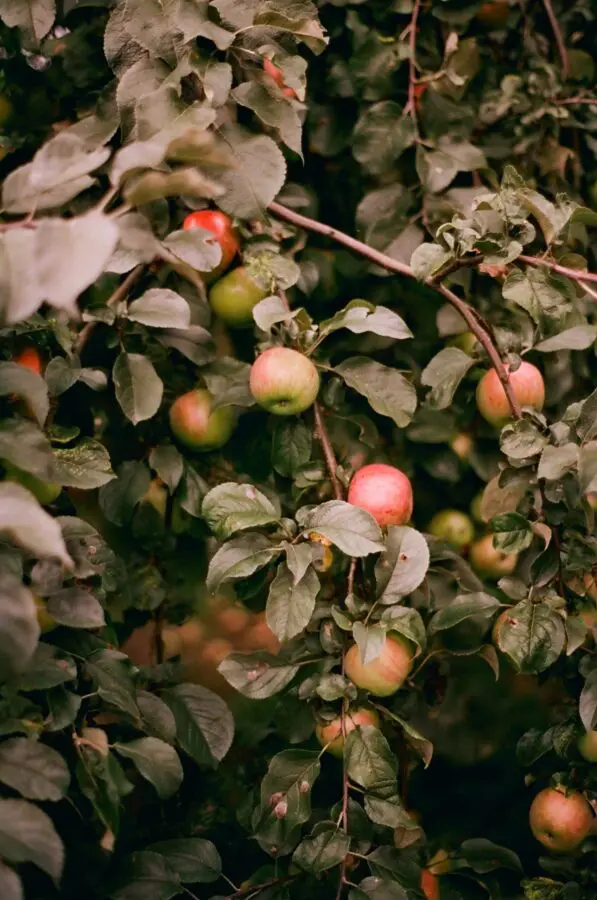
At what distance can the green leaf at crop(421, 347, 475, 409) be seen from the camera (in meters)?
0.93

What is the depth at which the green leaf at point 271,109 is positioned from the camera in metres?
0.84

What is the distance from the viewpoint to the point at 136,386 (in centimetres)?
85

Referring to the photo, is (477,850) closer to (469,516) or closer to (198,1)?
(469,516)

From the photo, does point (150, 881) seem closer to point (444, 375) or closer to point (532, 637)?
point (532, 637)

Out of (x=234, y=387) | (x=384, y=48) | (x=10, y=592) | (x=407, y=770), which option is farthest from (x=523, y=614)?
(x=384, y=48)

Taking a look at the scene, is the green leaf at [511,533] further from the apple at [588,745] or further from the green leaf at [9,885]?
the green leaf at [9,885]

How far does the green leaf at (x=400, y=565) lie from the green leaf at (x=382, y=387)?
14cm

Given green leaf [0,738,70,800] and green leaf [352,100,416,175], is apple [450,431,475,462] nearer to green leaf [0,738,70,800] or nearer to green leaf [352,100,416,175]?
green leaf [352,100,416,175]

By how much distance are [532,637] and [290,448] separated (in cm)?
33

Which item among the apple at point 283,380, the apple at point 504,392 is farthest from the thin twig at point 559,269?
the apple at point 283,380

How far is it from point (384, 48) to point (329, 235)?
40cm

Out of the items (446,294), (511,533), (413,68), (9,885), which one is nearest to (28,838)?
(9,885)

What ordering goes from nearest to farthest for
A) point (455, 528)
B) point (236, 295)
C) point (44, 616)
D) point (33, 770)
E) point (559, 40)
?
1. point (33, 770)
2. point (44, 616)
3. point (236, 295)
4. point (455, 528)
5. point (559, 40)

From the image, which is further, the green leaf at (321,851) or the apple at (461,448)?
the apple at (461,448)
